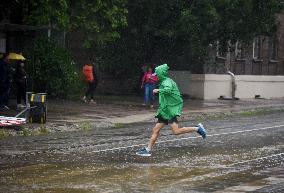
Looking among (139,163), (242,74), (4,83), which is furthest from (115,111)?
(242,74)

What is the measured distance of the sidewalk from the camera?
22.3 meters

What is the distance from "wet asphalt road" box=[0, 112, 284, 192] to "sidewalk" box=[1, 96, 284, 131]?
2.05 meters

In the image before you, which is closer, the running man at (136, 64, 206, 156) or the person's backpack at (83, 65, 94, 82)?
the running man at (136, 64, 206, 156)

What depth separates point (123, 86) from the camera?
3731 centimetres

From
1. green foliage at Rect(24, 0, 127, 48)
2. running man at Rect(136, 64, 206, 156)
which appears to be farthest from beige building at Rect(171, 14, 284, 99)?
running man at Rect(136, 64, 206, 156)

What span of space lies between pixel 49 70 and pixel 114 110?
4040 mm


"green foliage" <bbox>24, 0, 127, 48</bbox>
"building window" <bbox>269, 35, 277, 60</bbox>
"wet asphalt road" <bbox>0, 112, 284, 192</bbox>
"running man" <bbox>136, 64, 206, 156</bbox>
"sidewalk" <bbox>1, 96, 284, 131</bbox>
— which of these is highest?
"green foliage" <bbox>24, 0, 127, 48</bbox>

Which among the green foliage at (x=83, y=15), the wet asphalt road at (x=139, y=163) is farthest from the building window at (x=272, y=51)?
the wet asphalt road at (x=139, y=163)

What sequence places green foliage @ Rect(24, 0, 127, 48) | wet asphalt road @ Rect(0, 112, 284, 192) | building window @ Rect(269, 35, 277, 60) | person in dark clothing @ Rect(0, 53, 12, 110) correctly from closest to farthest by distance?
wet asphalt road @ Rect(0, 112, 284, 192) → person in dark clothing @ Rect(0, 53, 12, 110) → green foliage @ Rect(24, 0, 127, 48) → building window @ Rect(269, 35, 277, 60)

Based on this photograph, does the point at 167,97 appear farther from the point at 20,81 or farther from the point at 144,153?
the point at 20,81

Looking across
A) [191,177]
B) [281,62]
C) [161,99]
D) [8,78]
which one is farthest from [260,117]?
[281,62]

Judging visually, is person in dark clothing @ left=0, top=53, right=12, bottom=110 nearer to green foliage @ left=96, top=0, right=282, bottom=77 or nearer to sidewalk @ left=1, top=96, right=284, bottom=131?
sidewalk @ left=1, top=96, right=284, bottom=131

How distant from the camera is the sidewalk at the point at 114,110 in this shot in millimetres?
22281

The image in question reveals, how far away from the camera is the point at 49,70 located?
97.0 ft
